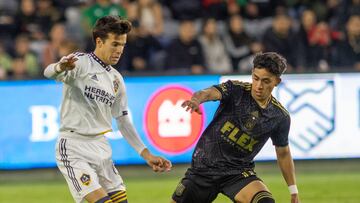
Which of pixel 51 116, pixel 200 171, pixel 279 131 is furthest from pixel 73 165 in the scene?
pixel 51 116

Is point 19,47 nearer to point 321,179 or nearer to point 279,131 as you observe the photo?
point 321,179

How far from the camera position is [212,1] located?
Answer: 1855 centimetres

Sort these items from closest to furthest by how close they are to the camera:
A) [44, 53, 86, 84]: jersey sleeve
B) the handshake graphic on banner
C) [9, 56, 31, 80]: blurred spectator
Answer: [44, 53, 86, 84]: jersey sleeve < the handshake graphic on banner < [9, 56, 31, 80]: blurred spectator

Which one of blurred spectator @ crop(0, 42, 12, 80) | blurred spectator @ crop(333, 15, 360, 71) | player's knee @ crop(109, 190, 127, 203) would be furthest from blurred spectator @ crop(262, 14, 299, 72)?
player's knee @ crop(109, 190, 127, 203)

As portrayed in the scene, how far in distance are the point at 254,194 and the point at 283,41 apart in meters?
9.22

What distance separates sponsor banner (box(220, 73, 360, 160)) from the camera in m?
15.3

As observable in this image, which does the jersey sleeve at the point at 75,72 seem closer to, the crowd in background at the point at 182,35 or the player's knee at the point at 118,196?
the player's knee at the point at 118,196

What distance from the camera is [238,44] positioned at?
683 inches

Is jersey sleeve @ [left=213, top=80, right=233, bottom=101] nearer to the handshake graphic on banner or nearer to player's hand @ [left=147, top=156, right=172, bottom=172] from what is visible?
player's hand @ [left=147, top=156, right=172, bottom=172]

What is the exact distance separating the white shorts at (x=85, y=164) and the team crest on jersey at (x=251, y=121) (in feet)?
4.02

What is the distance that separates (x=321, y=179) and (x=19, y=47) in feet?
18.1

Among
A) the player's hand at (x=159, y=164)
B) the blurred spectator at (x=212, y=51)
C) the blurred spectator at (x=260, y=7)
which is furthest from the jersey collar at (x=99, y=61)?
the blurred spectator at (x=260, y=7)

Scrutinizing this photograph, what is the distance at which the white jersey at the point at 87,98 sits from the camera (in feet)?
27.3

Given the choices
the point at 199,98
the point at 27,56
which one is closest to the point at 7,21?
the point at 27,56
